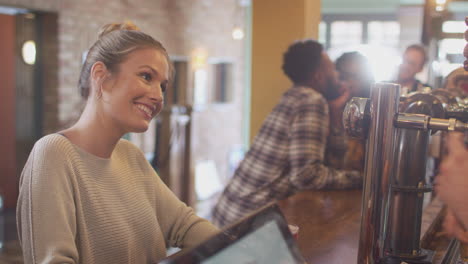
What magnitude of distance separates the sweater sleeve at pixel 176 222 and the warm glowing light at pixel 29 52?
5.01 metres

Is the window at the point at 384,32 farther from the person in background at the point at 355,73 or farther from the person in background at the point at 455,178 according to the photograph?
the person in background at the point at 455,178

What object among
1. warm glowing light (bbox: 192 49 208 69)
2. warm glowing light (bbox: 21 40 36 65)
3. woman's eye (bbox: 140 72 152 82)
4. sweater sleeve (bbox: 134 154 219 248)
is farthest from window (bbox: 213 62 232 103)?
woman's eye (bbox: 140 72 152 82)

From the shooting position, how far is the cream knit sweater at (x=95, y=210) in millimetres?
1058

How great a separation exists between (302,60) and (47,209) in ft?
5.74

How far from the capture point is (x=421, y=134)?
3.24 ft

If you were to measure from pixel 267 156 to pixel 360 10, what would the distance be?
11.1 m

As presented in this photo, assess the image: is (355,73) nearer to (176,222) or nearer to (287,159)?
(287,159)

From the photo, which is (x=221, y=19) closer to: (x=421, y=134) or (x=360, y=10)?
(x=360, y=10)

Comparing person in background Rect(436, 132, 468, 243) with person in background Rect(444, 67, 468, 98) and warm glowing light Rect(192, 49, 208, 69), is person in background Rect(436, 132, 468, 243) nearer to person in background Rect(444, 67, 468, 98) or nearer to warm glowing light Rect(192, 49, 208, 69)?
person in background Rect(444, 67, 468, 98)

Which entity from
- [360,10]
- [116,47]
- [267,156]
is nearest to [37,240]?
[116,47]

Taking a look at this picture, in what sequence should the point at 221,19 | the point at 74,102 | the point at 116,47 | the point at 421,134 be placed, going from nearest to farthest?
Result: the point at 421,134
the point at 116,47
the point at 74,102
the point at 221,19

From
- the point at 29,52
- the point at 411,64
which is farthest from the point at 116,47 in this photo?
the point at 29,52

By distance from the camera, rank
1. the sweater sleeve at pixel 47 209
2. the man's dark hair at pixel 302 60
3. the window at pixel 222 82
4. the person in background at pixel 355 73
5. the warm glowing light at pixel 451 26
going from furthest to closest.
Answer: the window at pixel 222 82 → the warm glowing light at pixel 451 26 → the person in background at pixel 355 73 → the man's dark hair at pixel 302 60 → the sweater sleeve at pixel 47 209

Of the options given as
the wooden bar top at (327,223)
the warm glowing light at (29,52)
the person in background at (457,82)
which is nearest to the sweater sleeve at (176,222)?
the wooden bar top at (327,223)
